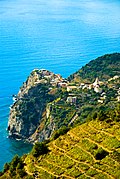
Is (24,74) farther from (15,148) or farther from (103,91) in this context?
(15,148)

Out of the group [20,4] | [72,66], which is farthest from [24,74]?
[20,4]

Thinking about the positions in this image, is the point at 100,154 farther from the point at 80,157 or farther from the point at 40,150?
the point at 40,150

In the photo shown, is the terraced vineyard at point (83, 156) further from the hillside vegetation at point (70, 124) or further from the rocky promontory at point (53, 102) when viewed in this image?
the rocky promontory at point (53, 102)

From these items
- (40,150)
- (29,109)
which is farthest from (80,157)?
(29,109)

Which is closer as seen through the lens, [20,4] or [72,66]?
[72,66]

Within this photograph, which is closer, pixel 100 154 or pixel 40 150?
pixel 100 154

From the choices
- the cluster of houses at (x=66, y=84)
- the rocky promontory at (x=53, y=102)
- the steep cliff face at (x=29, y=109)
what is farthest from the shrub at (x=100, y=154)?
the cluster of houses at (x=66, y=84)

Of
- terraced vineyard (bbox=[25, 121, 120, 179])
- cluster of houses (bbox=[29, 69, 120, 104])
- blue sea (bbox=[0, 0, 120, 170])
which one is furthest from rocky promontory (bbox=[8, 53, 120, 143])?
terraced vineyard (bbox=[25, 121, 120, 179])
